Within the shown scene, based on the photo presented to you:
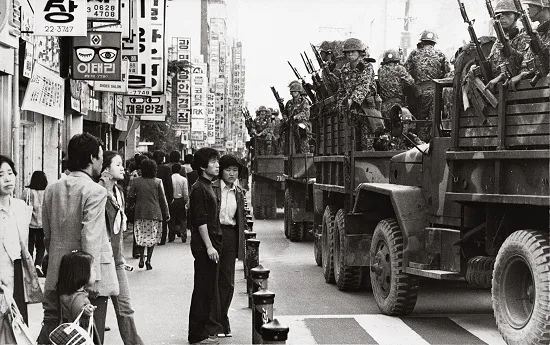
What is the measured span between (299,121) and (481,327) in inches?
503

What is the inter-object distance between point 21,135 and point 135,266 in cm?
378

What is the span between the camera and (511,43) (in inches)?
335


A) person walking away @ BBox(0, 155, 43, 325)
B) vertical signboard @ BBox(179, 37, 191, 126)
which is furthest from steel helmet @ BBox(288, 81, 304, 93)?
vertical signboard @ BBox(179, 37, 191, 126)

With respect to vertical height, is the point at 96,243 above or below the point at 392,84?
below

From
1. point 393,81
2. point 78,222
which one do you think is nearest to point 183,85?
point 393,81

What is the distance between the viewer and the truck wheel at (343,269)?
12633 mm

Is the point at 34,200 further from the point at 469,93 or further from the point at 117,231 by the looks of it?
the point at 469,93

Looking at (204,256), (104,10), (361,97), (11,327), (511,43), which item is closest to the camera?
(11,327)

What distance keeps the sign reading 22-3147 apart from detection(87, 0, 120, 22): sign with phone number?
2.26 metres

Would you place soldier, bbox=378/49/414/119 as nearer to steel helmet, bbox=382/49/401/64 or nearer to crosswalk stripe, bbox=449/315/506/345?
steel helmet, bbox=382/49/401/64

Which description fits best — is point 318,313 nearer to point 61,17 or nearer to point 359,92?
point 359,92

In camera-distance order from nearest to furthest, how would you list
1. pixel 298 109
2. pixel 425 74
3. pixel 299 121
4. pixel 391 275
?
pixel 391 275, pixel 425 74, pixel 299 121, pixel 298 109

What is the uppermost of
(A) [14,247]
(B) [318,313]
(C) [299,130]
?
(C) [299,130]

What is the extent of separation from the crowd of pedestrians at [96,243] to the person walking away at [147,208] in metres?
6.12
